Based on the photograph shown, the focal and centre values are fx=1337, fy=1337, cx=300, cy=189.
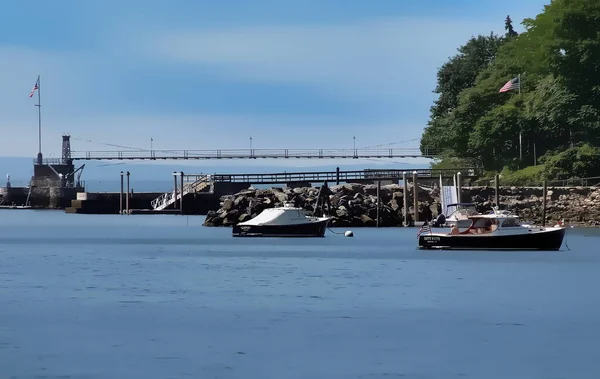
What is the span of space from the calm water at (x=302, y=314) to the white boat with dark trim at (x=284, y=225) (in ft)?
47.2

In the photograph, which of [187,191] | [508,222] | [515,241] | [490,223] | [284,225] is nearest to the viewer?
[515,241]

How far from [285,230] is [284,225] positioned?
Answer: 1.76 ft

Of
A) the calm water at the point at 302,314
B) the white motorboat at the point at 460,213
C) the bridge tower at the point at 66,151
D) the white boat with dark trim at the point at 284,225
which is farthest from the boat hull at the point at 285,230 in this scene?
the bridge tower at the point at 66,151

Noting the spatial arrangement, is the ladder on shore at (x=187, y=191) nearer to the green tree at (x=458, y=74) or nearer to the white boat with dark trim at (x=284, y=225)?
the green tree at (x=458, y=74)

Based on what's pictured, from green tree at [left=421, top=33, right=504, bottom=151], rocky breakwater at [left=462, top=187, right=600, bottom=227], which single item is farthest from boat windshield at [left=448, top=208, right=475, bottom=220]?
green tree at [left=421, top=33, right=504, bottom=151]

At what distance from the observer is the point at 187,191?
473ft

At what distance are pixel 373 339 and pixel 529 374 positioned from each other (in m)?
7.26

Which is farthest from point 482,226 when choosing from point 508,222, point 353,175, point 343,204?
point 353,175

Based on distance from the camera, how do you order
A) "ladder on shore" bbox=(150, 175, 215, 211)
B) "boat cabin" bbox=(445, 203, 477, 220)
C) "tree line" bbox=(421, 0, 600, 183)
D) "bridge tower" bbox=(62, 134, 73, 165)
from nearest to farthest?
"boat cabin" bbox=(445, 203, 477, 220)
"tree line" bbox=(421, 0, 600, 183)
"ladder on shore" bbox=(150, 175, 215, 211)
"bridge tower" bbox=(62, 134, 73, 165)

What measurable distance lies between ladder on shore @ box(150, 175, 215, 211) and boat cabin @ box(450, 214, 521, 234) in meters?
65.8

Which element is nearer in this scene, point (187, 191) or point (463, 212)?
point (463, 212)

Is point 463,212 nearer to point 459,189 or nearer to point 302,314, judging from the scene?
point 459,189

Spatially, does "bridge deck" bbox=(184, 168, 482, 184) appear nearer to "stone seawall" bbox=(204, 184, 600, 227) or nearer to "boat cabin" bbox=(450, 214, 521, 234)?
"stone seawall" bbox=(204, 184, 600, 227)

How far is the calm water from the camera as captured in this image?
36500 mm
